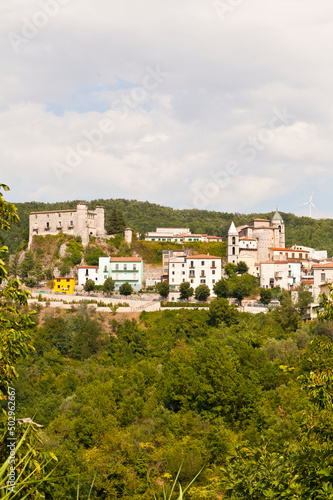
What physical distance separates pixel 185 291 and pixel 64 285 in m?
15.6

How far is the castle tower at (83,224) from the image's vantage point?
266ft

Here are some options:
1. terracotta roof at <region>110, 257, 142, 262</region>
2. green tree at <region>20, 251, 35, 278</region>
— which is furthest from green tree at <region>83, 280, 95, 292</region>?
green tree at <region>20, 251, 35, 278</region>

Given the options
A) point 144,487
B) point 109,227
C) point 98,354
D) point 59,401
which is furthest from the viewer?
point 109,227

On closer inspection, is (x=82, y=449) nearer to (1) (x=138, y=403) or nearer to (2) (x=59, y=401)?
(1) (x=138, y=403)

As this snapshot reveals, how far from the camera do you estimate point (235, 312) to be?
194ft

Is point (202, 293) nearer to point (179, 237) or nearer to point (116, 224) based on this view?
point (179, 237)

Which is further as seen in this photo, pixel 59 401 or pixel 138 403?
pixel 59 401

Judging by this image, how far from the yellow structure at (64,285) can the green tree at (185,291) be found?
1382 centimetres

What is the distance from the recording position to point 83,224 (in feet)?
267

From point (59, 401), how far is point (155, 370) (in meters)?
7.19

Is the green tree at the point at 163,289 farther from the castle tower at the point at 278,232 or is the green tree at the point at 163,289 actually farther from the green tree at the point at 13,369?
the green tree at the point at 13,369

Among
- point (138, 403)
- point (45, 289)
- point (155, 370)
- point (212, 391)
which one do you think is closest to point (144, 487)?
point (212, 391)

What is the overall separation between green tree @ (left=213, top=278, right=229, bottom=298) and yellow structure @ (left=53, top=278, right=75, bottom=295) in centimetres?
1799

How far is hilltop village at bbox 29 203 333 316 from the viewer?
7131cm
